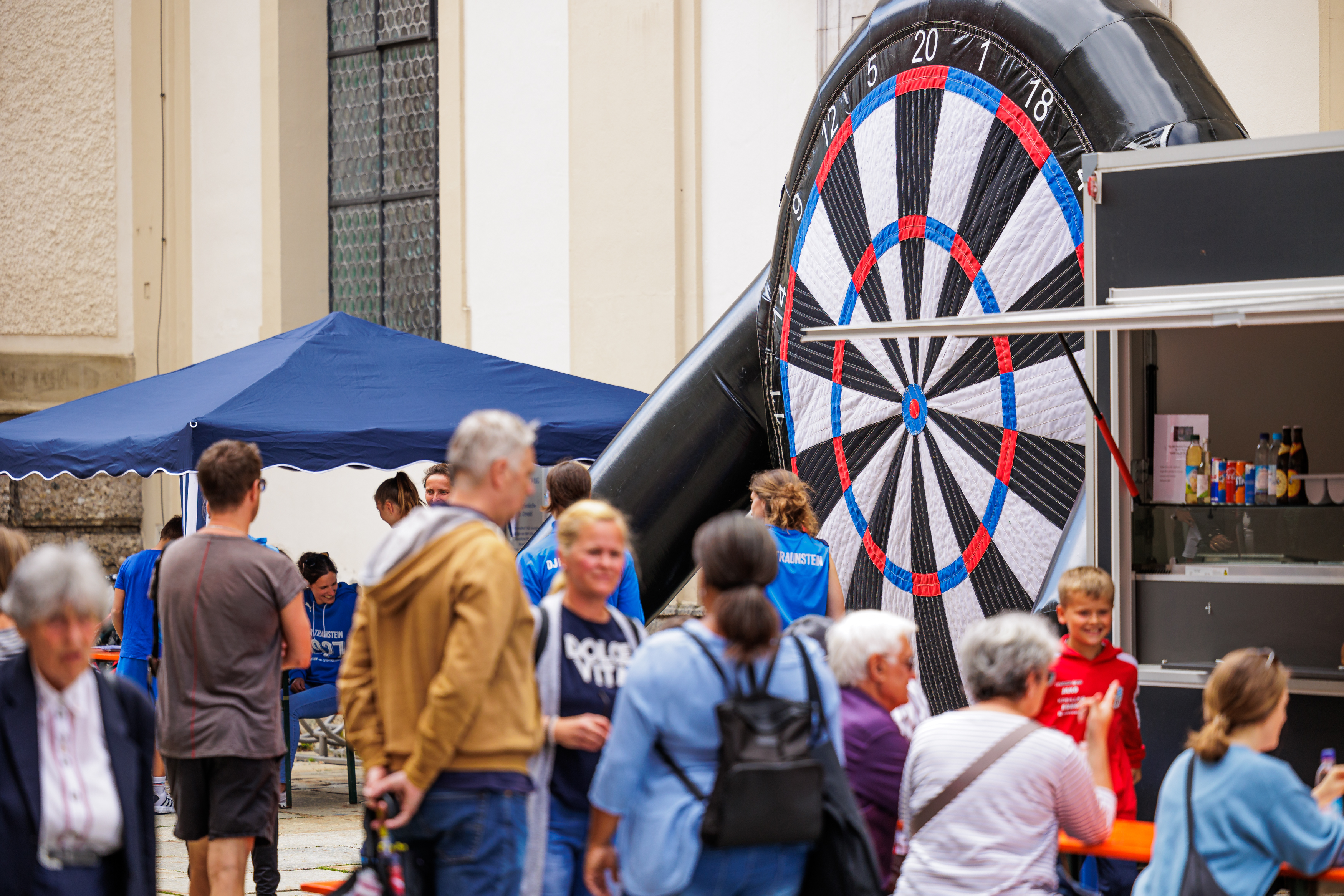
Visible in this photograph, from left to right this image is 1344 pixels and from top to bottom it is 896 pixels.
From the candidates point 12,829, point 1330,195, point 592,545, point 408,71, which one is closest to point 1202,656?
point 1330,195

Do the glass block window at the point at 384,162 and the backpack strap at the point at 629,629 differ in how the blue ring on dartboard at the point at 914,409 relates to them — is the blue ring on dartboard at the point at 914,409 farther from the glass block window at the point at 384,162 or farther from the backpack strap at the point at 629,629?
the glass block window at the point at 384,162

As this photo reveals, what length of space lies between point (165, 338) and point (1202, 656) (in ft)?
33.3

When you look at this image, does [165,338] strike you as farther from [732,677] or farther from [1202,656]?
[732,677]

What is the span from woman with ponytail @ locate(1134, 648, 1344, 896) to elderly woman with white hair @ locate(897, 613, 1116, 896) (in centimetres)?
17

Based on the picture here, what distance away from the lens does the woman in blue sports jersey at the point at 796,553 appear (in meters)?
5.46

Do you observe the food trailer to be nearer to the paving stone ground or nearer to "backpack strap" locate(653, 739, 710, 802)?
"backpack strap" locate(653, 739, 710, 802)

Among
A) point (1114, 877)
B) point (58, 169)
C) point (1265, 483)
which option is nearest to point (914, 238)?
point (1265, 483)

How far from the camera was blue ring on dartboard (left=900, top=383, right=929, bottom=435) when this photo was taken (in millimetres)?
6219

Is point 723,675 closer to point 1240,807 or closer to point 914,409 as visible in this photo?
point 1240,807

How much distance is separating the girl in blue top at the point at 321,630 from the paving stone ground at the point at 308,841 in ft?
0.94

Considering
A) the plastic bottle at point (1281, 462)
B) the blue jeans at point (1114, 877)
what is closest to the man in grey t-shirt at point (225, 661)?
the blue jeans at point (1114, 877)

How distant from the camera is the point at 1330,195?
15.4 feet

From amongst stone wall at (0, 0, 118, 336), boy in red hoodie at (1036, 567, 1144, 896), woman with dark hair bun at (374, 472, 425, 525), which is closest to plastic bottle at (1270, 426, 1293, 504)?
boy in red hoodie at (1036, 567, 1144, 896)

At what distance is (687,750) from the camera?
3.13 meters
